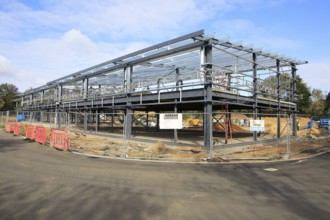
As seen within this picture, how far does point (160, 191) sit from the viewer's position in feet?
22.4

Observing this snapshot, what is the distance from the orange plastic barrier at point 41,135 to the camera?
1709cm

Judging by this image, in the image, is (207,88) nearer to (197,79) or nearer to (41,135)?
(197,79)

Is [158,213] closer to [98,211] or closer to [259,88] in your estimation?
[98,211]

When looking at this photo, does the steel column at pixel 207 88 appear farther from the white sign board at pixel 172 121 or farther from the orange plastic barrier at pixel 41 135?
the orange plastic barrier at pixel 41 135

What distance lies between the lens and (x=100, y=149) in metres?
15.0

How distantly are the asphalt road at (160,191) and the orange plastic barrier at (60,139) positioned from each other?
368 centimetres

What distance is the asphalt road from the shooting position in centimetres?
524

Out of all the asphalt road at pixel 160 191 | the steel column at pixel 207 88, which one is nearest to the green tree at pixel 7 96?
the steel column at pixel 207 88

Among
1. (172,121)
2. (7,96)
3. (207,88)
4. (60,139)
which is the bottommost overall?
(60,139)

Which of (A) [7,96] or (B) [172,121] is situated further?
(A) [7,96]

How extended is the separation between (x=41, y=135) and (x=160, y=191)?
44.0ft

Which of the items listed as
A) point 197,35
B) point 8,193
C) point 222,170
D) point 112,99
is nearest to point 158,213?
point 8,193

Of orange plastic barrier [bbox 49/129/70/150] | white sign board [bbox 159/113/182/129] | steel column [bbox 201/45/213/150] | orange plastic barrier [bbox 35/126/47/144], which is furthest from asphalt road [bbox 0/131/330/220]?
orange plastic barrier [bbox 35/126/47/144]

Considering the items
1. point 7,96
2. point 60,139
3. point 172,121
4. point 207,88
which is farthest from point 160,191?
point 7,96
